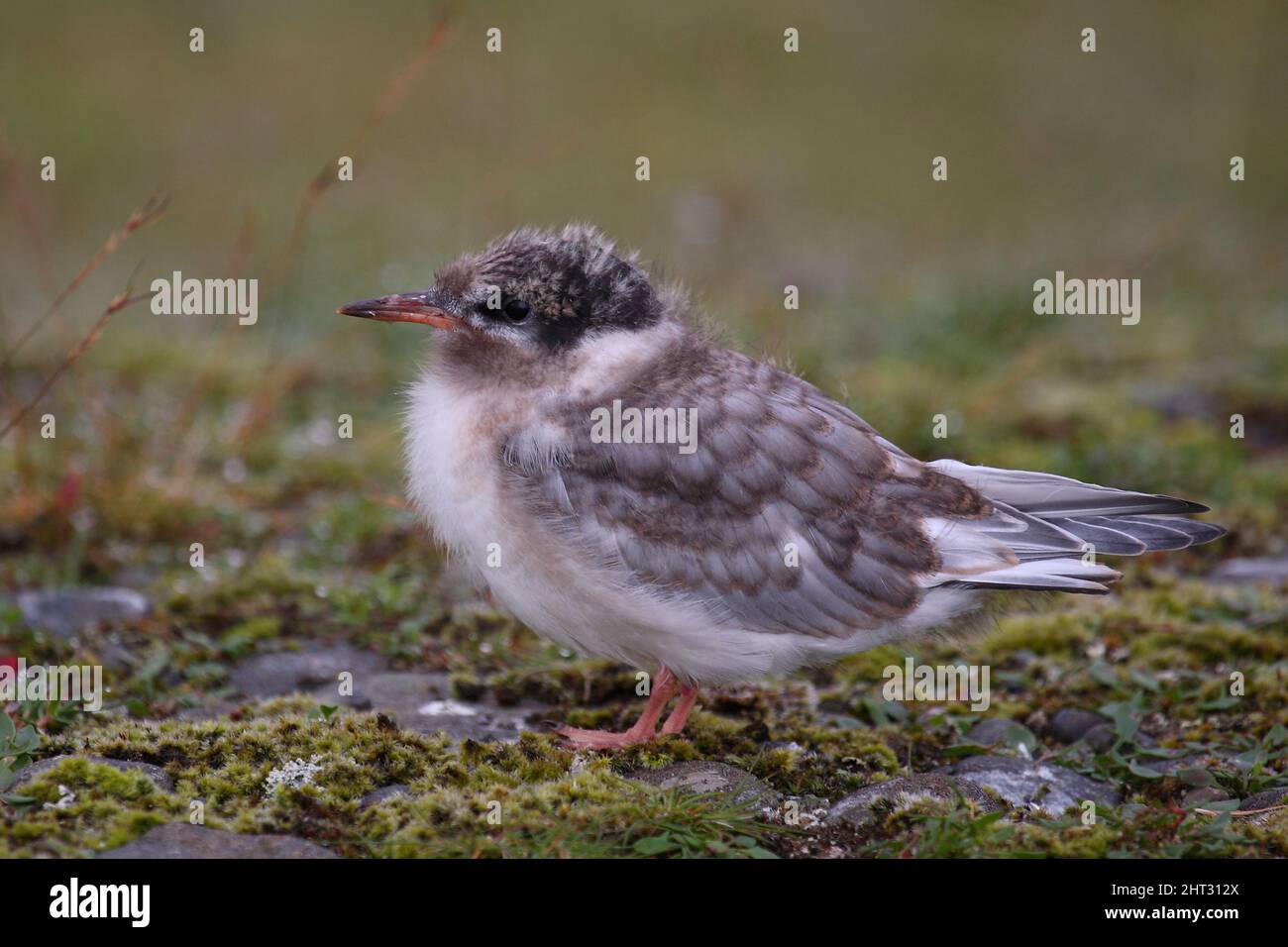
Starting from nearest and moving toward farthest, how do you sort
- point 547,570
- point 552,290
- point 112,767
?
point 112,767, point 547,570, point 552,290

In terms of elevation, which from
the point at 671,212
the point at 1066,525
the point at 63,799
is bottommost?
the point at 63,799

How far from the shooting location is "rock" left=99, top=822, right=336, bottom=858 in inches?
144

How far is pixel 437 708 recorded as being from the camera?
196 inches

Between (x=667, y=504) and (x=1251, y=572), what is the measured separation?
10.7 feet

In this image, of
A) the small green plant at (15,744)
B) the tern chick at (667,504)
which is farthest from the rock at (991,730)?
the small green plant at (15,744)

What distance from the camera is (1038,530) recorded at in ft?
15.3

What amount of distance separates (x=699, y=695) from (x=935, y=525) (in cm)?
123

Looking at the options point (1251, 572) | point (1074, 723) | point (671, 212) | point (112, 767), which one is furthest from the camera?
point (671, 212)

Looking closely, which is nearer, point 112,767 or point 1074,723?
point 112,767

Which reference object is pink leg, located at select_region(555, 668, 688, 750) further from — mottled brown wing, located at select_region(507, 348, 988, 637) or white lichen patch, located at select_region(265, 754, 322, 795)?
white lichen patch, located at select_region(265, 754, 322, 795)

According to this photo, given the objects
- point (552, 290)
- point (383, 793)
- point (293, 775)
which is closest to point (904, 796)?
point (383, 793)

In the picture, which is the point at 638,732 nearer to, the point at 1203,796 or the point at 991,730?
the point at 991,730
